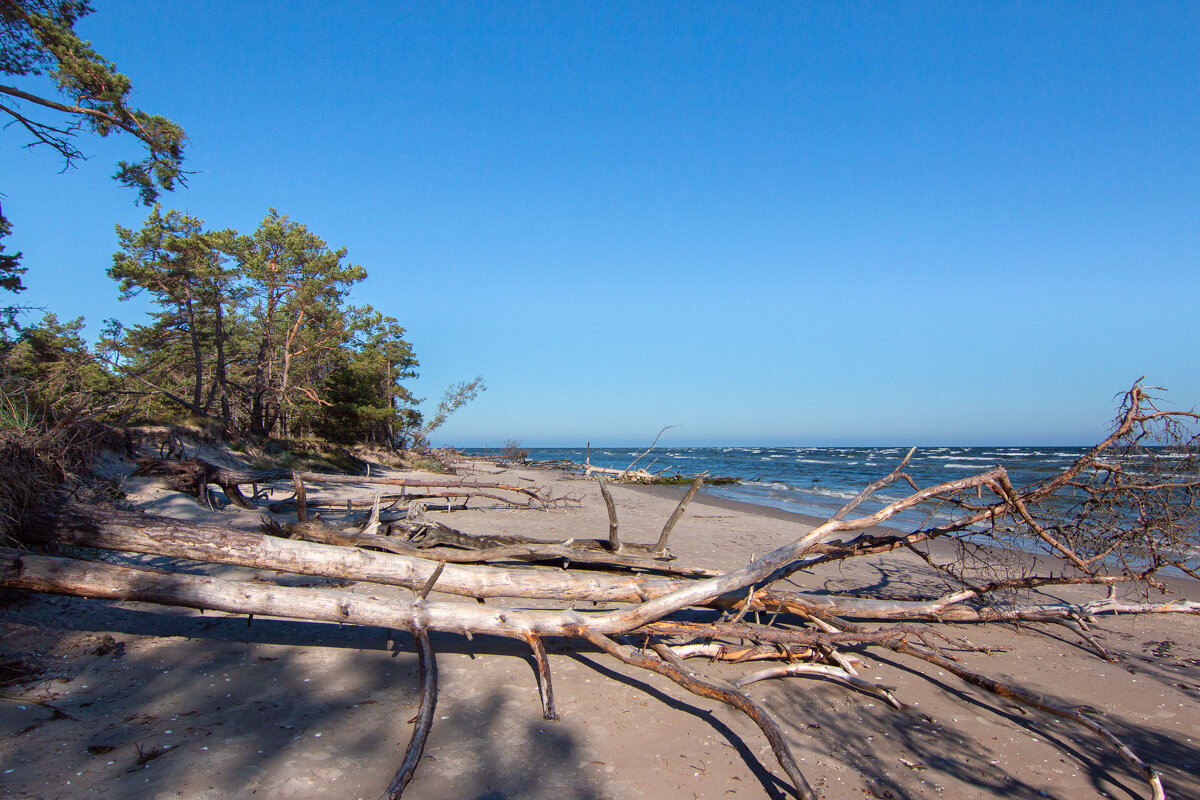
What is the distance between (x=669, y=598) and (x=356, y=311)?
85.3 feet

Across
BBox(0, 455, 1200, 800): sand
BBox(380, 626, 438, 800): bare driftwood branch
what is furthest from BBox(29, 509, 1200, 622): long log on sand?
BBox(380, 626, 438, 800): bare driftwood branch

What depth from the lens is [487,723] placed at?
12.1 ft

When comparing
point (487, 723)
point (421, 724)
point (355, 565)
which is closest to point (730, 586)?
point (487, 723)

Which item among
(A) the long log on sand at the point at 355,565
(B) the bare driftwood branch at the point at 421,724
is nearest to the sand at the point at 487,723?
(B) the bare driftwood branch at the point at 421,724

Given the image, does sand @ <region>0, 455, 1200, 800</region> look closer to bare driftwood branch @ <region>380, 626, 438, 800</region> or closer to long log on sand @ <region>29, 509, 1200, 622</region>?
bare driftwood branch @ <region>380, 626, 438, 800</region>

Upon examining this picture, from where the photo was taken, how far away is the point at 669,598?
4.22 m

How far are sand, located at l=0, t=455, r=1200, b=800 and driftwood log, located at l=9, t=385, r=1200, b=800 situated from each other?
239 millimetres

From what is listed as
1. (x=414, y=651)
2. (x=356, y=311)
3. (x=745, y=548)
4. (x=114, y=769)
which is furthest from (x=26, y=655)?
(x=356, y=311)

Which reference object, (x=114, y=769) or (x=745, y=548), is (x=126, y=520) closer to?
(x=114, y=769)

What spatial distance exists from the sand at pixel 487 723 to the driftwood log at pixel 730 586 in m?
0.24

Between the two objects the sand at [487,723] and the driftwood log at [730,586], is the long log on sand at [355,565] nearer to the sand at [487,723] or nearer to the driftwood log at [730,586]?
the driftwood log at [730,586]

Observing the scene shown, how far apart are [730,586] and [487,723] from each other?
6.59 feet

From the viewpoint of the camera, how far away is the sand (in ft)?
10.0

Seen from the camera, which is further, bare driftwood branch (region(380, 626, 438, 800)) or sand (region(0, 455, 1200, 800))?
sand (region(0, 455, 1200, 800))
